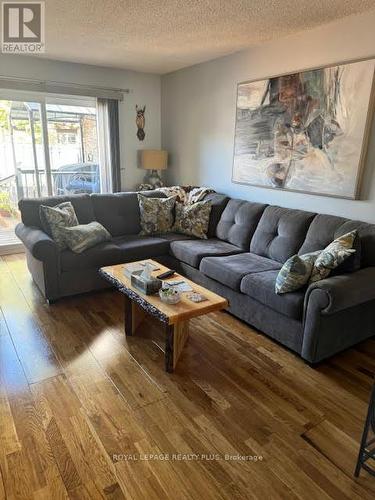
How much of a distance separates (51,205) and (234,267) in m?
1.99

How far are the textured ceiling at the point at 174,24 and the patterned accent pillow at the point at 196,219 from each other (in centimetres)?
165

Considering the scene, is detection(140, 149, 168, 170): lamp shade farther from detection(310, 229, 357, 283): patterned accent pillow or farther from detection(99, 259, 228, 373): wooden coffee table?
detection(310, 229, 357, 283): patterned accent pillow

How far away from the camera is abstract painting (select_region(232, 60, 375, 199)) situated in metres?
2.82

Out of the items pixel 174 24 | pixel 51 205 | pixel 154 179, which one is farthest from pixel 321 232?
pixel 154 179

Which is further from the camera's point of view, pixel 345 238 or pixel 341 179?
pixel 341 179

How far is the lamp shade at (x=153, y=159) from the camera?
4.98 metres

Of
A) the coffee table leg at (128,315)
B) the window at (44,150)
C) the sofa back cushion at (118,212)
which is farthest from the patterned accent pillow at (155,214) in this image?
the coffee table leg at (128,315)

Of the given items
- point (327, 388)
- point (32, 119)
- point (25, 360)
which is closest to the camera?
point (327, 388)

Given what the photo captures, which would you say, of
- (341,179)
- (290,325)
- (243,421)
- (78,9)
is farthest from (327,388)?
(78,9)

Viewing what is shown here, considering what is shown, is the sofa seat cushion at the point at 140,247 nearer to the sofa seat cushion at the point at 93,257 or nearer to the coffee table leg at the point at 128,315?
the sofa seat cushion at the point at 93,257

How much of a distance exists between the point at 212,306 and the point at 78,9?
2.45 meters

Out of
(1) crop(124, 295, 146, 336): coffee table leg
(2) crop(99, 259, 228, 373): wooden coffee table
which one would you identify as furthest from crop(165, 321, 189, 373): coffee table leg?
(1) crop(124, 295, 146, 336): coffee table leg

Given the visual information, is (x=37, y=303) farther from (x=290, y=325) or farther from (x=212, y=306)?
(x=290, y=325)

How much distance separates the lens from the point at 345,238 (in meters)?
2.48
